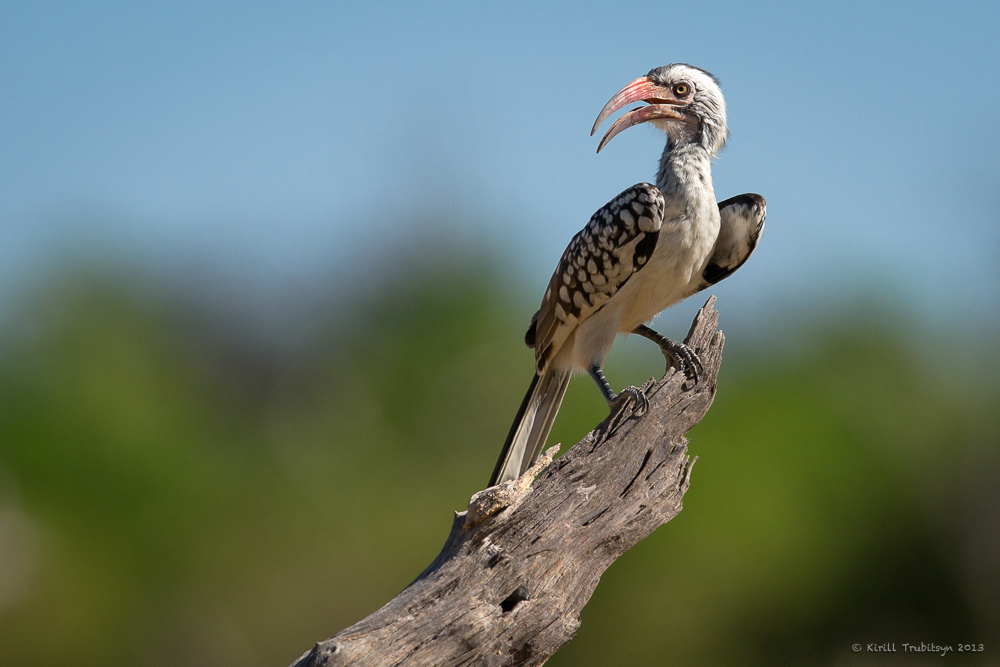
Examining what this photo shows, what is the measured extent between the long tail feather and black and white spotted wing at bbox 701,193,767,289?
4.27ft

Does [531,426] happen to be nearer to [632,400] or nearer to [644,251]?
[632,400]

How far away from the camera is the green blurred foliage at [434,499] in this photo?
16094mm

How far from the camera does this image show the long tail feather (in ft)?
18.1

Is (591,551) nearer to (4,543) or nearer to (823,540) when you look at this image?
(4,543)

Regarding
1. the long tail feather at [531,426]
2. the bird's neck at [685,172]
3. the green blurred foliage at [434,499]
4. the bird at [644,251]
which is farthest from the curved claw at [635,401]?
the green blurred foliage at [434,499]

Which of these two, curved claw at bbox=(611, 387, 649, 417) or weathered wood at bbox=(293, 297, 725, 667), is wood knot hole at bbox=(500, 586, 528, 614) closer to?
weathered wood at bbox=(293, 297, 725, 667)

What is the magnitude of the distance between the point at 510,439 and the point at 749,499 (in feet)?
42.3

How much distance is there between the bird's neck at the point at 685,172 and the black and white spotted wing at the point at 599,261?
6.1 inches

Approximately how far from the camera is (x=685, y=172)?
215 inches

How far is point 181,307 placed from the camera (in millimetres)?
27828

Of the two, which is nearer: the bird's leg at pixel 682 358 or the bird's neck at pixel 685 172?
the bird's leg at pixel 682 358

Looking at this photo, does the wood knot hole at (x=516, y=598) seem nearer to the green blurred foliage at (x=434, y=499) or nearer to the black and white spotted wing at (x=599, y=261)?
the black and white spotted wing at (x=599, y=261)

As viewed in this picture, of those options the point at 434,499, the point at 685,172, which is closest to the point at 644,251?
the point at 685,172

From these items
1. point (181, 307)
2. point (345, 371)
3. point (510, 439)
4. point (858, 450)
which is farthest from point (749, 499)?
point (181, 307)
